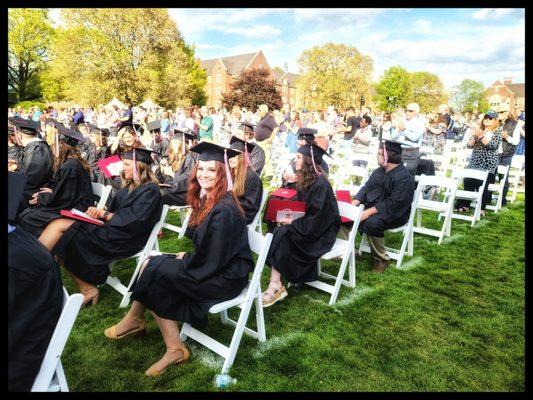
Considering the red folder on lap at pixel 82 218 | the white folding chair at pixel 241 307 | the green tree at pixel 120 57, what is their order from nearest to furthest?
the white folding chair at pixel 241 307 → the red folder on lap at pixel 82 218 → the green tree at pixel 120 57

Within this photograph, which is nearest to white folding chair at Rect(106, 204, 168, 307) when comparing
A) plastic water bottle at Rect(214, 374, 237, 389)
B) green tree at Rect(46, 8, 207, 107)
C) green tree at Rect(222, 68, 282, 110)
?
plastic water bottle at Rect(214, 374, 237, 389)

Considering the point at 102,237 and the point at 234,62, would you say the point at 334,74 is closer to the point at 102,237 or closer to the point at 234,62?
the point at 234,62

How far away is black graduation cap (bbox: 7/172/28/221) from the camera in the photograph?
1.92m

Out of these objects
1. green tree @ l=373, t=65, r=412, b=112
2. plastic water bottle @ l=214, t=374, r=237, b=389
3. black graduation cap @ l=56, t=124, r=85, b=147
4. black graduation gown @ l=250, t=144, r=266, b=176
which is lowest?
plastic water bottle @ l=214, t=374, r=237, b=389

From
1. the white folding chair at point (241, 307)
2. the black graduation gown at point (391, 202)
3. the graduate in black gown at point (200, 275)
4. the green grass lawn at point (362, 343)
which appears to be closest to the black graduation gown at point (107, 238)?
the green grass lawn at point (362, 343)

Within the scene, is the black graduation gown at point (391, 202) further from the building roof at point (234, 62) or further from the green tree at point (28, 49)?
the building roof at point (234, 62)

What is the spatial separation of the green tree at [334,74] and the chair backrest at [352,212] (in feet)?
138

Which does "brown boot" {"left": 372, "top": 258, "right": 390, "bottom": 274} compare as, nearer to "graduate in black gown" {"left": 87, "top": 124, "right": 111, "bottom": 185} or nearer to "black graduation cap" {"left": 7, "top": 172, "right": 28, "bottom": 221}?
"black graduation cap" {"left": 7, "top": 172, "right": 28, "bottom": 221}

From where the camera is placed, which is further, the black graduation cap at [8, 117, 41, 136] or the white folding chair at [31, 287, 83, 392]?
the black graduation cap at [8, 117, 41, 136]

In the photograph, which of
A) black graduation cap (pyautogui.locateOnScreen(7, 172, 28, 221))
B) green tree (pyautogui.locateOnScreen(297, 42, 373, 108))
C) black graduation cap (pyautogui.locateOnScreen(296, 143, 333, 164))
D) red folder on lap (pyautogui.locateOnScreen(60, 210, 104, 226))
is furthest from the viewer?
green tree (pyautogui.locateOnScreen(297, 42, 373, 108))

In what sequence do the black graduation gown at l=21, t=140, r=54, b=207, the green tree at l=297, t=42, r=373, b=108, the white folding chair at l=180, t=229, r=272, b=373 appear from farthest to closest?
the green tree at l=297, t=42, r=373, b=108
the black graduation gown at l=21, t=140, r=54, b=207
the white folding chair at l=180, t=229, r=272, b=373

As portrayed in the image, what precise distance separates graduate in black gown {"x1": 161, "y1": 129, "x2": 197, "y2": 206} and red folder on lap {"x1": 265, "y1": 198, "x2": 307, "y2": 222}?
1.80m

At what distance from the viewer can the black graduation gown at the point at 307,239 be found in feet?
13.3
